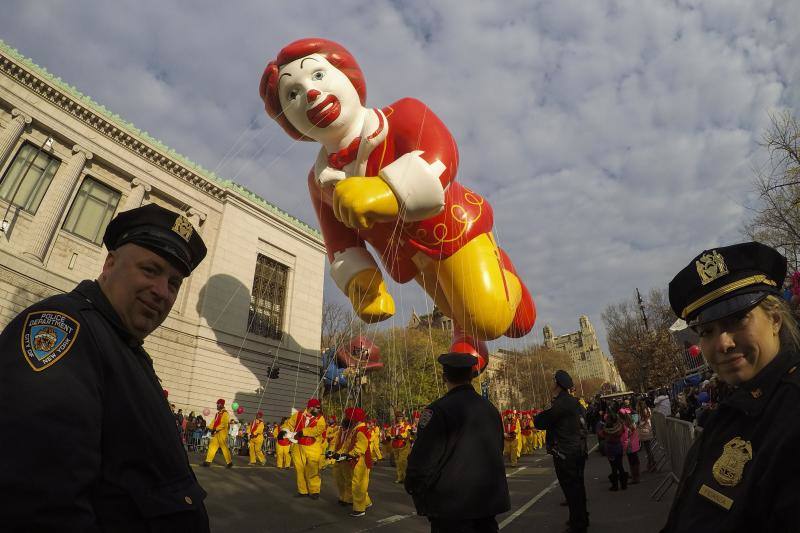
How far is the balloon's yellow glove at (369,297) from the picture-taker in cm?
728

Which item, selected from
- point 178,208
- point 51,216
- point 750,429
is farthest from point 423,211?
point 178,208

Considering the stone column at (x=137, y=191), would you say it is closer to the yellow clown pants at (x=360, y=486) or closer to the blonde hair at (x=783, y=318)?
the yellow clown pants at (x=360, y=486)

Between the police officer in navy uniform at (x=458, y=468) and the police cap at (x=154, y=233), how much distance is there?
220 centimetres

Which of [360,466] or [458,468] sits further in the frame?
[360,466]

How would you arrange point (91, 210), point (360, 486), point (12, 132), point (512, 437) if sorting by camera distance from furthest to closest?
1. point (91, 210)
2. point (12, 132)
3. point (512, 437)
4. point (360, 486)

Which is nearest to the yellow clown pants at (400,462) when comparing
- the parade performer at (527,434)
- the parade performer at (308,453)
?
the parade performer at (308,453)

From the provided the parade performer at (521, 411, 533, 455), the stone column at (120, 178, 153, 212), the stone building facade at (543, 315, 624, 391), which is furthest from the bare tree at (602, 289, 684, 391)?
the stone building facade at (543, 315, 624, 391)

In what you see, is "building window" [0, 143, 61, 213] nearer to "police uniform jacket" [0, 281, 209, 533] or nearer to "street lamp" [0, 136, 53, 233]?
"street lamp" [0, 136, 53, 233]

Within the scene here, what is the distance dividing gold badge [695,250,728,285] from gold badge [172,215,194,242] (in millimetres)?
2012

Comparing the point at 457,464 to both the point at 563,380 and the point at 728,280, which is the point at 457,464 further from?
the point at 563,380

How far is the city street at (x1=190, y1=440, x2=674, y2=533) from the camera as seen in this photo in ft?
19.4

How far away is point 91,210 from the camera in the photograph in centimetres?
1822

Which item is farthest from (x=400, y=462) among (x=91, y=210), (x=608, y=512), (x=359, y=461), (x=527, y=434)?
(x=91, y=210)

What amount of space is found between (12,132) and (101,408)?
65.7 ft
